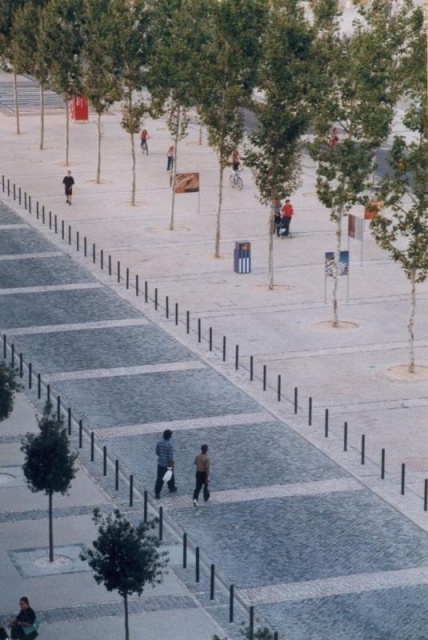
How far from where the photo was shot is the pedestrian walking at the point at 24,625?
25578 mm

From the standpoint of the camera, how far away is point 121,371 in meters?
42.9

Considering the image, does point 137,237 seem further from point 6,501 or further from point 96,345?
point 6,501

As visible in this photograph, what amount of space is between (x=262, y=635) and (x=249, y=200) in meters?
51.4

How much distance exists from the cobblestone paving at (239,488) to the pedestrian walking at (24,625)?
6.60ft

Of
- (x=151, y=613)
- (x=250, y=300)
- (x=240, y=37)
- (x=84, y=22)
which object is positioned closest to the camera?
(x=151, y=613)

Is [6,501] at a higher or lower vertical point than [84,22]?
lower

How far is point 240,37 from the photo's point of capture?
55.2 m

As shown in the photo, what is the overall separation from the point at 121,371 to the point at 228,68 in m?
16.2

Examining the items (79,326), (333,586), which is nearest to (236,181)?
(79,326)

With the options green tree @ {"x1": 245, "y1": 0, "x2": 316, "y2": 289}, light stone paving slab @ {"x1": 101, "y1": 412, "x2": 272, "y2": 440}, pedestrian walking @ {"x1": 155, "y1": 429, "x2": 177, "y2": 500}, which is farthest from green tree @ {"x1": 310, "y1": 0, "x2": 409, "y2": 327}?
pedestrian walking @ {"x1": 155, "y1": 429, "x2": 177, "y2": 500}

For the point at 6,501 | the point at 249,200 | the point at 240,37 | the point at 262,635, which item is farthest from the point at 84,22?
the point at 262,635

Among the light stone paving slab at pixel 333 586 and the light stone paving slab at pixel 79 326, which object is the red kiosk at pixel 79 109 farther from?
the light stone paving slab at pixel 333 586

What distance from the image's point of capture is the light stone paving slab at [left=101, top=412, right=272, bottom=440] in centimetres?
3775

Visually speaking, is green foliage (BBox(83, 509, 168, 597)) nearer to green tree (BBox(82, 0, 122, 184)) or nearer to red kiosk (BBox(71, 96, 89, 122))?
green tree (BBox(82, 0, 122, 184))
